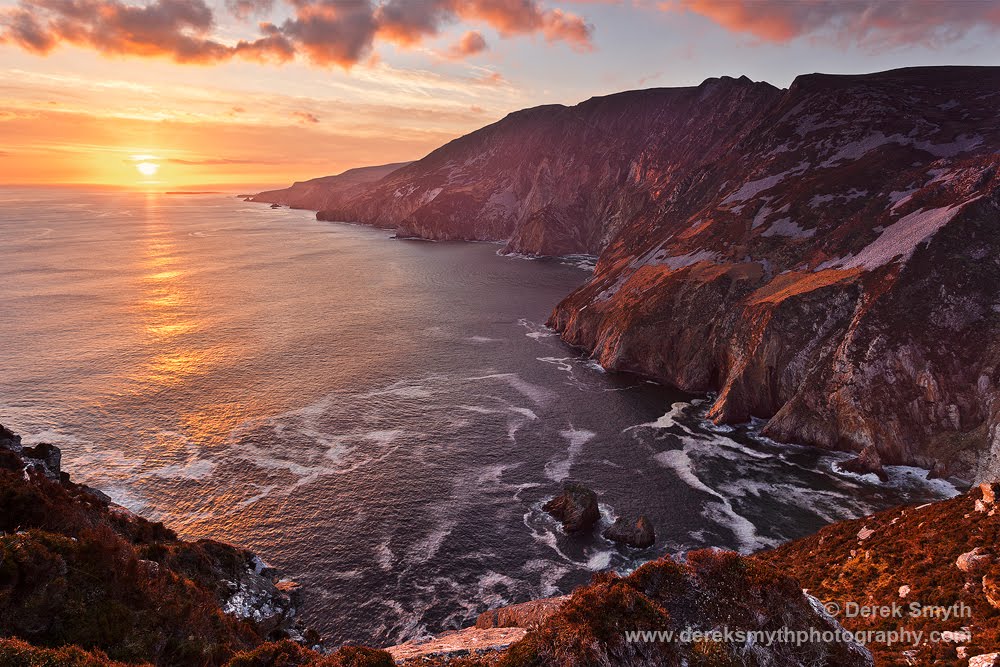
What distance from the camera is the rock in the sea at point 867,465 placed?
54.3 m

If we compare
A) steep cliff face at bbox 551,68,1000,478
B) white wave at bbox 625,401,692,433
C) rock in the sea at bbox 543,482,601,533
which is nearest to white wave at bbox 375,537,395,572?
rock in the sea at bbox 543,482,601,533

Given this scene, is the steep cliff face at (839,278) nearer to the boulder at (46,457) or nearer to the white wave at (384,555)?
the white wave at (384,555)

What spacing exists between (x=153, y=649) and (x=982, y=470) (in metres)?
69.4

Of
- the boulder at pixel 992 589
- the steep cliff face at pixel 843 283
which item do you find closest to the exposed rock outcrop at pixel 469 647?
the boulder at pixel 992 589

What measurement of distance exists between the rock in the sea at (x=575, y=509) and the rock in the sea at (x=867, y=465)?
97.9 feet

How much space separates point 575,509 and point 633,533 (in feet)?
18.6

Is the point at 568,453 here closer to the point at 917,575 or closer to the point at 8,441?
the point at 917,575

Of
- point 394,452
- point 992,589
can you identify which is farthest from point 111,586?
point 992,589

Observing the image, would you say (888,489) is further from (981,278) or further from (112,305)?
(112,305)

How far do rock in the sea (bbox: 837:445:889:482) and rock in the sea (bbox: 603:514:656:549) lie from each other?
26.1 meters

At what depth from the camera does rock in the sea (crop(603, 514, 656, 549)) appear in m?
46.0

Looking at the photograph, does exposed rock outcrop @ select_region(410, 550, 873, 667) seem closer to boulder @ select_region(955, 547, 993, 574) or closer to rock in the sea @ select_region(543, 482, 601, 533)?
boulder @ select_region(955, 547, 993, 574)

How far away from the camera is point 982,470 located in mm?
50281

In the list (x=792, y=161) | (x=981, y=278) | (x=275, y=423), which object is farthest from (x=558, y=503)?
(x=792, y=161)
